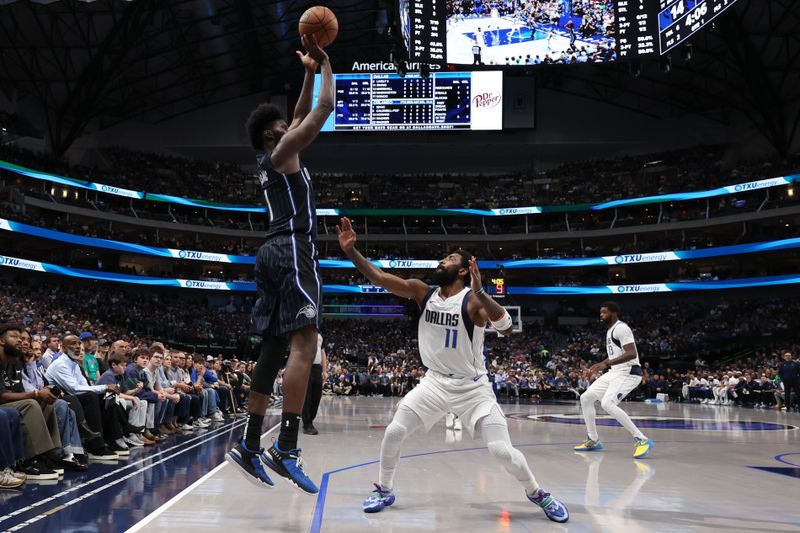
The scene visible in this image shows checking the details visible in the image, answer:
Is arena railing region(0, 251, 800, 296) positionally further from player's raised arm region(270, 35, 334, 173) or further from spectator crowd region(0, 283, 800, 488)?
player's raised arm region(270, 35, 334, 173)

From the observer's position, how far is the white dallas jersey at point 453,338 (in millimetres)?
4844

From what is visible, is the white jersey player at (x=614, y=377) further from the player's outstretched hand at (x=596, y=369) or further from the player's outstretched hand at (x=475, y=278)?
the player's outstretched hand at (x=475, y=278)

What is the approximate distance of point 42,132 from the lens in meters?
41.3

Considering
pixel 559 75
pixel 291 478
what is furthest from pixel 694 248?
pixel 291 478

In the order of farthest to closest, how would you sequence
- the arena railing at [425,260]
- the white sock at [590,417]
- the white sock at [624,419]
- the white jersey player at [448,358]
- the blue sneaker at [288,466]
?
the arena railing at [425,260] → the white sock at [590,417] → the white sock at [624,419] → the white jersey player at [448,358] → the blue sneaker at [288,466]

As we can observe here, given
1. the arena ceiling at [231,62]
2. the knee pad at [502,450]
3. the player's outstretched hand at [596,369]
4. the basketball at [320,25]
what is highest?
the arena ceiling at [231,62]

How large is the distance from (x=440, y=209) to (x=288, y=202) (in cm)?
4168

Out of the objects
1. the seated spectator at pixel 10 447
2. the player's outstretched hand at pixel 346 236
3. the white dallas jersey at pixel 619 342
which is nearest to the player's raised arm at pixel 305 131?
the player's outstretched hand at pixel 346 236

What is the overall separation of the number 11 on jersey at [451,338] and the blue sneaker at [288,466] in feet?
4.48

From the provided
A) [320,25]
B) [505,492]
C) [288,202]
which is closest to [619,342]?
[505,492]

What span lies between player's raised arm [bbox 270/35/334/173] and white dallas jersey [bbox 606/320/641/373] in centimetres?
583

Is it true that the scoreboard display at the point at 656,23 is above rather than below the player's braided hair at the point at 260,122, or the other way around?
above

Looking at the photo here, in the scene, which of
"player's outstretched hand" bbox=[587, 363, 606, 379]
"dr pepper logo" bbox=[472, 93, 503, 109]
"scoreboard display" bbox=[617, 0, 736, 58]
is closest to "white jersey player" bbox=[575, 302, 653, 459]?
"player's outstretched hand" bbox=[587, 363, 606, 379]

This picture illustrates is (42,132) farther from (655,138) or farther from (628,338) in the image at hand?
(628,338)
